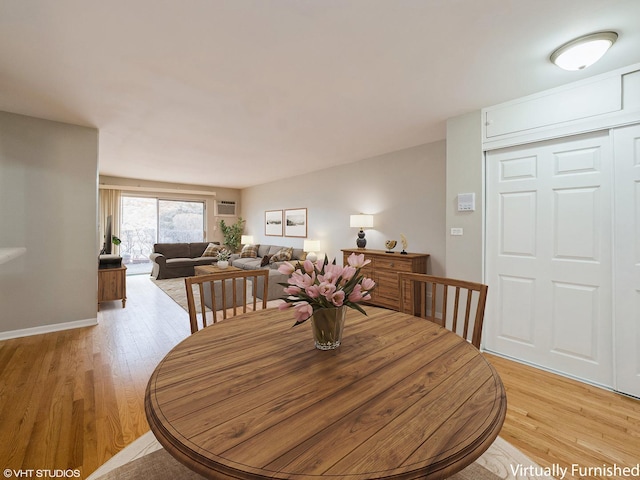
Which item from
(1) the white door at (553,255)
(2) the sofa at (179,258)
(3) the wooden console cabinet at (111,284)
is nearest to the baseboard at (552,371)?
(1) the white door at (553,255)

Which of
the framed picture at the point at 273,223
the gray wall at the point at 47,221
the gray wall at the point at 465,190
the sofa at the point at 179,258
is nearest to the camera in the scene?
the gray wall at the point at 465,190

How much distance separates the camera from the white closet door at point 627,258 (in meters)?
2.06

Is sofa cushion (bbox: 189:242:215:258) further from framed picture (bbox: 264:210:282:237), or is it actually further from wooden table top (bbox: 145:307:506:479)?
wooden table top (bbox: 145:307:506:479)

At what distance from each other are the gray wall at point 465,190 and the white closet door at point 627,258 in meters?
0.92

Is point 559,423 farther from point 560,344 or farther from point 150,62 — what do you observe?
point 150,62

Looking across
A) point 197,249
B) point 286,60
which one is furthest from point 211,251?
point 286,60

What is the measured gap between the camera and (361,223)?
4.61 m

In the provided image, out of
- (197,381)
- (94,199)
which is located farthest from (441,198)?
(94,199)

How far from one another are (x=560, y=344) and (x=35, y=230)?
17.4ft

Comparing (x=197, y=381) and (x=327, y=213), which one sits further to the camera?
(x=327, y=213)

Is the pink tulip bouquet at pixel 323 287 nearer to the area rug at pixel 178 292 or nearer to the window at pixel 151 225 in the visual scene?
the area rug at pixel 178 292

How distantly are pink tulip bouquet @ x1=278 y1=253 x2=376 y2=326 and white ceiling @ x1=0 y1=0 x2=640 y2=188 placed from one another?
141cm

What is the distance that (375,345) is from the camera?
115 cm

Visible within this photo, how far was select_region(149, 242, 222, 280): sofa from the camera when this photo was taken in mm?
6641
